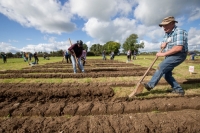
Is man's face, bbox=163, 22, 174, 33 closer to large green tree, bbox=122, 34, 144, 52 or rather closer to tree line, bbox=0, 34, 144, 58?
tree line, bbox=0, 34, 144, 58

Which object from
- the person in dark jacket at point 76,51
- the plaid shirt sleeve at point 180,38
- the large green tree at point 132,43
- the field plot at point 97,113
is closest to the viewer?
the field plot at point 97,113

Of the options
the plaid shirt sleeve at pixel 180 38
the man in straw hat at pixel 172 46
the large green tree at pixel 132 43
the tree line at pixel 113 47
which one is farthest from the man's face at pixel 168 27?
the large green tree at pixel 132 43

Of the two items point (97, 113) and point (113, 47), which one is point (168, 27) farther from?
point (113, 47)

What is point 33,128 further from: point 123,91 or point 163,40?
point 163,40

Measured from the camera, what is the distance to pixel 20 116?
277 centimetres

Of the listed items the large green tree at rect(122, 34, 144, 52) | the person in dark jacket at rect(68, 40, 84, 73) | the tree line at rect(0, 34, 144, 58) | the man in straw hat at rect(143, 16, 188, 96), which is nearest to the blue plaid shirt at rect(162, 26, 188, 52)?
the man in straw hat at rect(143, 16, 188, 96)

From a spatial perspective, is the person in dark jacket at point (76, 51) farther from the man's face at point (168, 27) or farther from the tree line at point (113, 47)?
the tree line at point (113, 47)

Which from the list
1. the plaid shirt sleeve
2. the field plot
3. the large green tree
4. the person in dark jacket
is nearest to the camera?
the field plot

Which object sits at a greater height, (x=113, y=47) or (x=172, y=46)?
(x=113, y=47)

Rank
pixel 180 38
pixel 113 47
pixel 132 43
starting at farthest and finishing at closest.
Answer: pixel 113 47
pixel 132 43
pixel 180 38

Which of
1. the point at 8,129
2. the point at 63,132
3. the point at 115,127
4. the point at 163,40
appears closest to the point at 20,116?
the point at 8,129

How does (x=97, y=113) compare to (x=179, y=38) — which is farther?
(x=179, y=38)

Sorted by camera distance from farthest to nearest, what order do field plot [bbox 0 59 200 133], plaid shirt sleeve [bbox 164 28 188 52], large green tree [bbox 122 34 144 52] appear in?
large green tree [bbox 122 34 144 52]
plaid shirt sleeve [bbox 164 28 188 52]
field plot [bbox 0 59 200 133]

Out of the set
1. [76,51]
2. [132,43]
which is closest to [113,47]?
[132,43]
